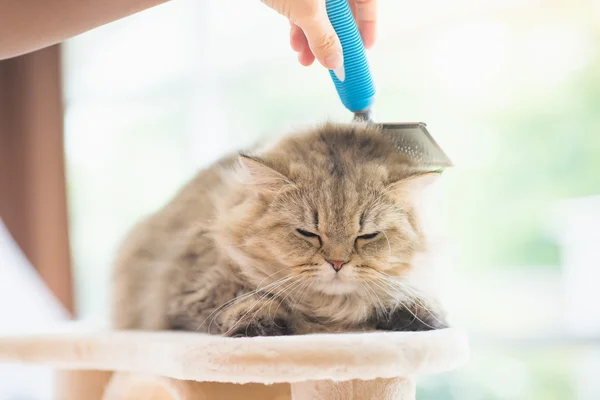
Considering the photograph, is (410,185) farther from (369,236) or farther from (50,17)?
(50,17)

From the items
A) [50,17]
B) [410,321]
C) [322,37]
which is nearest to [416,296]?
[410,321]

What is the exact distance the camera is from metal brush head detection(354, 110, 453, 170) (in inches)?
46.0

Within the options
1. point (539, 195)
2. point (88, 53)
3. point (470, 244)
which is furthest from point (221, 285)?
point (88, 53)

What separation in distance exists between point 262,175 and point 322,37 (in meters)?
0.30

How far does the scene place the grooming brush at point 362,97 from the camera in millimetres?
1107

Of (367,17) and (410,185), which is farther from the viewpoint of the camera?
(367,17)

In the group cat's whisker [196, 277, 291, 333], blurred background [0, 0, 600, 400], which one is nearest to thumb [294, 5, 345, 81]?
cat's whisker [196, 277, 291, 333]

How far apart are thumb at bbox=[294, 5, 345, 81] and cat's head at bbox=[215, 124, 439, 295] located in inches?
7.7

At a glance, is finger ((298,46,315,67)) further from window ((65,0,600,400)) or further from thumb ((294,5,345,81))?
window ((65,0,600,400))

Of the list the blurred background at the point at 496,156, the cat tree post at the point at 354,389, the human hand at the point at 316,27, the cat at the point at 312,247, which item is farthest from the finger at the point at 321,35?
the blurred background at the point at 496,156

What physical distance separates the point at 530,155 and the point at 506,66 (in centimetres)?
41

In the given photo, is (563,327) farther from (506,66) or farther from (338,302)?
(338,302)

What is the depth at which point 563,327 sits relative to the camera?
241 centimetres

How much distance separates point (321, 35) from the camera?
99 cm
